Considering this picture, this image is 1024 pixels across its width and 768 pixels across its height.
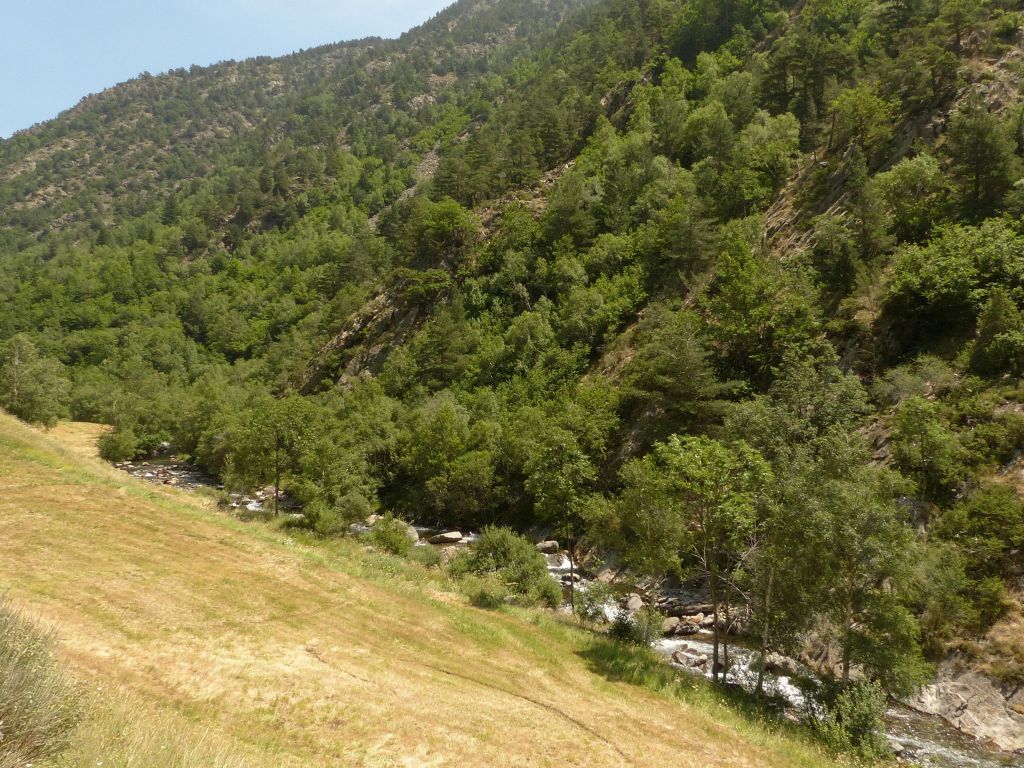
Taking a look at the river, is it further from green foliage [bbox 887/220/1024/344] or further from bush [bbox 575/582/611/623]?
green foliage [bbox 887/220/1024/344]

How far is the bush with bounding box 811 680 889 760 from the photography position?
625 inches

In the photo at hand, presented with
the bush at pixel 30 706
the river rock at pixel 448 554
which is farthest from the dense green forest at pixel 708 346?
the bush at pixel 30 706

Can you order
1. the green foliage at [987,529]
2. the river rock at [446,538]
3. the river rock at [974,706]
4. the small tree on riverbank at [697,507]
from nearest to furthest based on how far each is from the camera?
1. the river rock at [974,706]
2. the small tree on riverbank at [697,507]
3. the green foliage at [987,529]
4. the river rock at [446,538]

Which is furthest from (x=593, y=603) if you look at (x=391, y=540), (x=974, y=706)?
(x=391, y=540)

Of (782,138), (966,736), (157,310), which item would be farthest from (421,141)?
(966,736)

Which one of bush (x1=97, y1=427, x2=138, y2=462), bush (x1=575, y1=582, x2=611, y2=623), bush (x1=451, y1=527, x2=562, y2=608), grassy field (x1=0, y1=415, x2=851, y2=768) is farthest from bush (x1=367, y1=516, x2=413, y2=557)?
bush (x1=97, y1=427, x2=138, y2=462)

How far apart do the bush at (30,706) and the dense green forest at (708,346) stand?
1841cm

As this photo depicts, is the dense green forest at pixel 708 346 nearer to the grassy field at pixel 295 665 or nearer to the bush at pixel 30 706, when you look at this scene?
the grassy field at pixel 295 665

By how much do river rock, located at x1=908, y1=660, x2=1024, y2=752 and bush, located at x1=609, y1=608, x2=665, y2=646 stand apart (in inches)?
378

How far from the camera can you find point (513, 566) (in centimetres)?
2922

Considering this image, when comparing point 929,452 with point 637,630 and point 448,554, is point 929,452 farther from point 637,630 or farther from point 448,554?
→ point 448,554

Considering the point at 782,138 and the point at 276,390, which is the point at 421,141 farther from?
the point at 782,138

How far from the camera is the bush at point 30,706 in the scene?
5625 millimetres

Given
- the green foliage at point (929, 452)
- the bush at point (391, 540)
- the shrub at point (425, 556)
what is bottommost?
the shrub at point (425, 556)
